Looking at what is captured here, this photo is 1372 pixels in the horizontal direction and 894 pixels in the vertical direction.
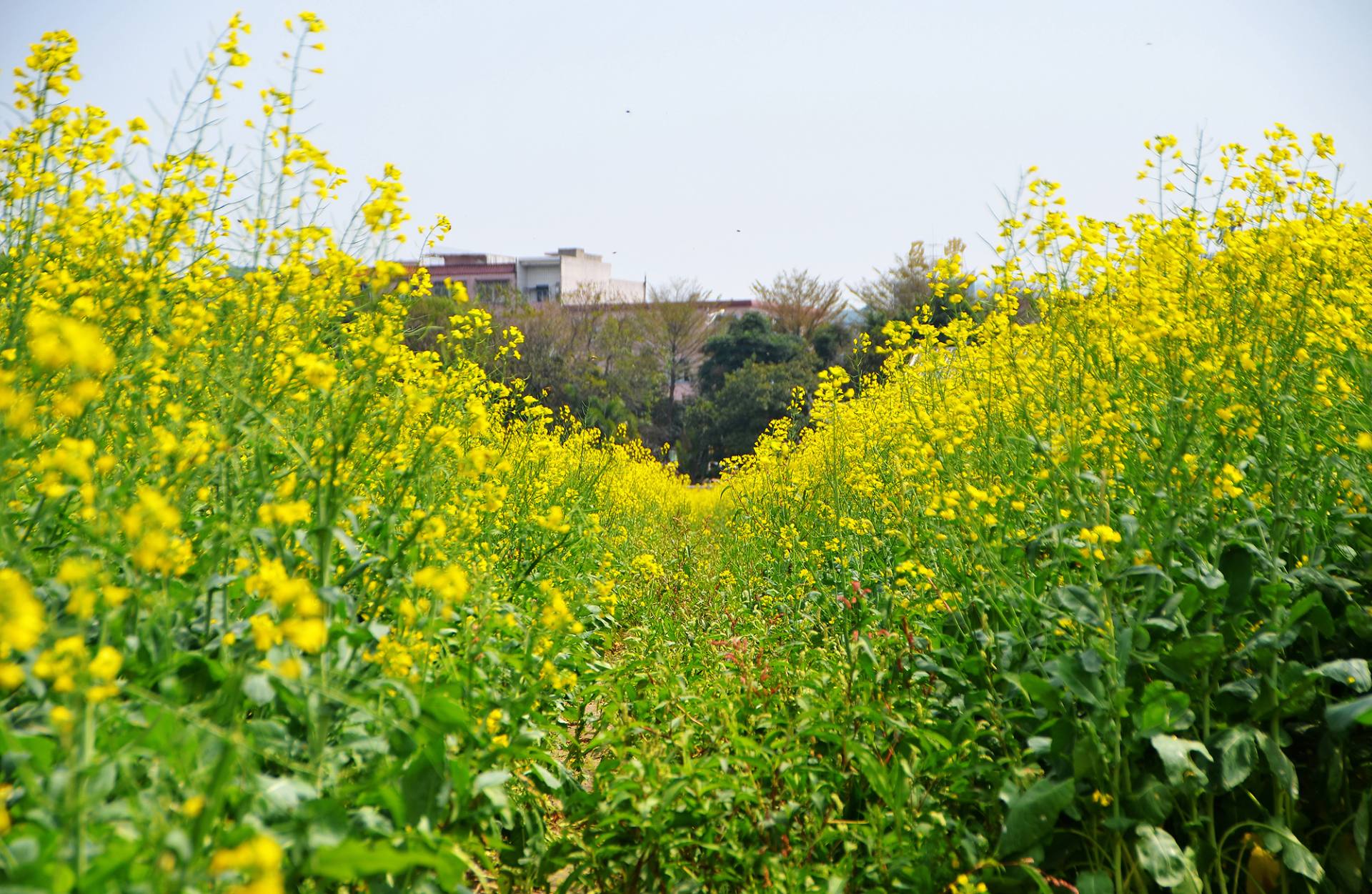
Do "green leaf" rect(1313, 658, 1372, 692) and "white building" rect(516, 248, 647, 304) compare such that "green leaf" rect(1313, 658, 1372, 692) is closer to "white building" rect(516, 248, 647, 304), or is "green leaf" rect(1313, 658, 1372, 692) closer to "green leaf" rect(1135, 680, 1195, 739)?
"green leaf" rect(1135, 680, 1195, 739)

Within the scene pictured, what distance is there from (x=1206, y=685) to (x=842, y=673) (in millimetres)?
1203

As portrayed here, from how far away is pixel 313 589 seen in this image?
1.73m

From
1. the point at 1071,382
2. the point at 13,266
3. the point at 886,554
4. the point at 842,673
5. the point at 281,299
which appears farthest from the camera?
the point at 886,554

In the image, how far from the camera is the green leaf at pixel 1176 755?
1893 millimetres

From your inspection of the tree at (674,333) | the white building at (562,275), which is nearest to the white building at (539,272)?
the white building at (562,275)

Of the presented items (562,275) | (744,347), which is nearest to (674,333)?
(744,347)

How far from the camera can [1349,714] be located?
1.80 m

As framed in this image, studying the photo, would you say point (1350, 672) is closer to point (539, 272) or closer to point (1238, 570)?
point (1238, 570)

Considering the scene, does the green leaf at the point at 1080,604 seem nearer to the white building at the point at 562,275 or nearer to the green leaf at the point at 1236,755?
the green leaf at the point at 1236,755

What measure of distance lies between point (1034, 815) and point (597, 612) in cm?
187

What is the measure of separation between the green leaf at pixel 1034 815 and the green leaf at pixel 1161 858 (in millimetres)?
160

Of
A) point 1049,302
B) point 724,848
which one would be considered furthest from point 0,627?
point 1049,302

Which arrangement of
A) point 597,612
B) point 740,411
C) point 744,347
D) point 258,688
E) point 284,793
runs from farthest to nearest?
point 744,347
point 740,411
point 597,612
point 258,688
point 284,793

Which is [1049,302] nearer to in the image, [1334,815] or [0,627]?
[1334,815]
